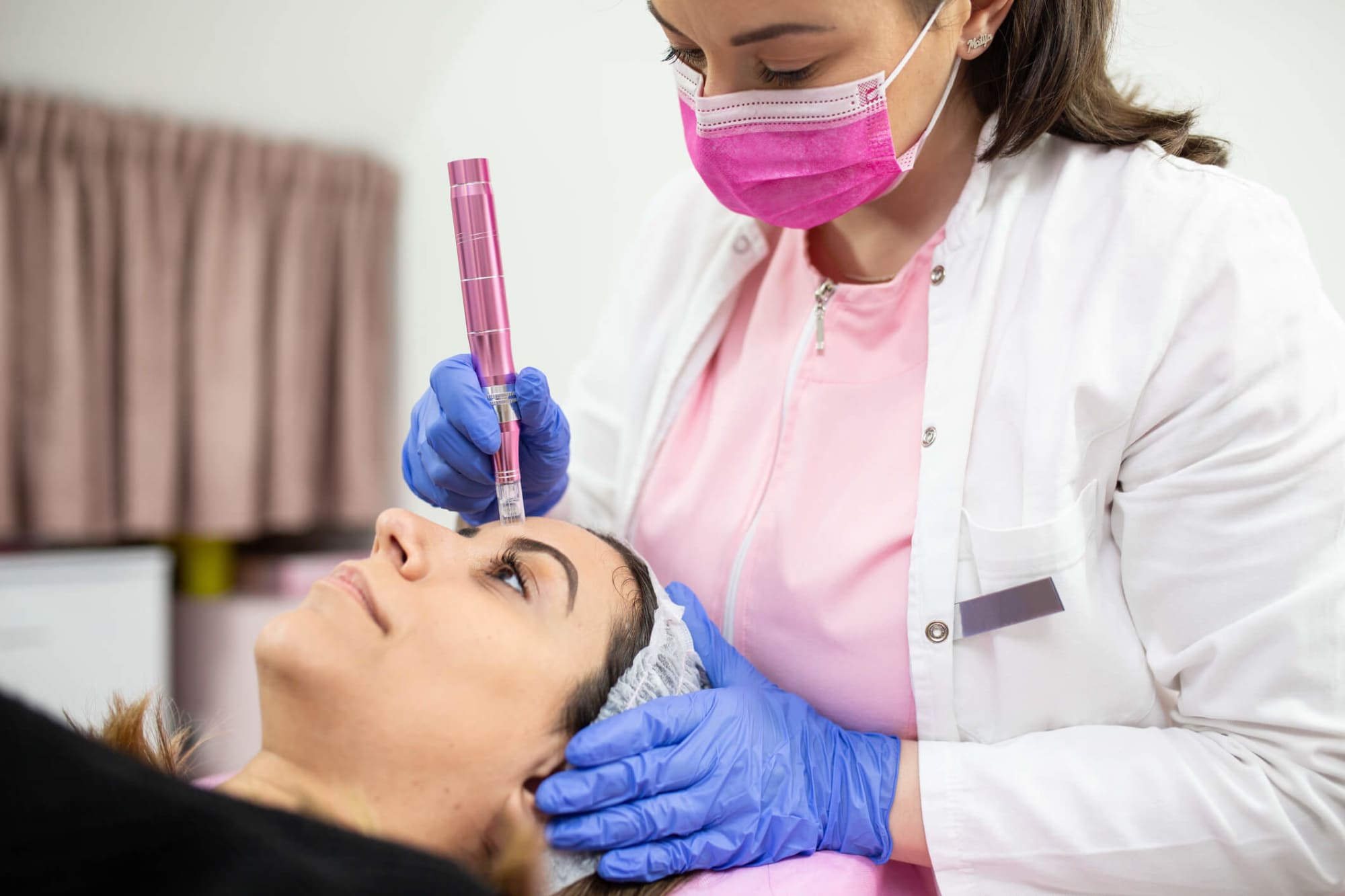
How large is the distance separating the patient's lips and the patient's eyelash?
14 cm

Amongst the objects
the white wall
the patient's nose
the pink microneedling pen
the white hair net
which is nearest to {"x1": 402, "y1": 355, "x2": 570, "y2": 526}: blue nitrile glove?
the pink microneedling pen

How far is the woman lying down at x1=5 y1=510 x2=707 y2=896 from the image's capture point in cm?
95

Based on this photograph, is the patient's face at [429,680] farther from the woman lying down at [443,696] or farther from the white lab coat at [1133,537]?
the white lab coat at [1133,537]

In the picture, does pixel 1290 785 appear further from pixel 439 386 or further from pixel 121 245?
pixel 121 245

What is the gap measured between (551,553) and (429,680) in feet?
0.69

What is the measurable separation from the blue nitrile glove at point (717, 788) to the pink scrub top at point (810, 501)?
0.04 m

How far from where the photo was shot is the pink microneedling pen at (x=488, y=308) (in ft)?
3.60

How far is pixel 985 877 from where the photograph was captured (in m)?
1.01

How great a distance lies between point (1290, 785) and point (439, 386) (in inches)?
39.8

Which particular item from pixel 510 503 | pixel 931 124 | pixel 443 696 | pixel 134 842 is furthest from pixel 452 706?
pixel 931 124

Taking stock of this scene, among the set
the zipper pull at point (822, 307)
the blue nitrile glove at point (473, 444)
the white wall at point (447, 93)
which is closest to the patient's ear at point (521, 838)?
the blue nitrile glove at point (473, 444)

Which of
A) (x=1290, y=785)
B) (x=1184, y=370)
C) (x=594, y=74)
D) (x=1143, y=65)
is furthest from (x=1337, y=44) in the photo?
(x=594, y=74)

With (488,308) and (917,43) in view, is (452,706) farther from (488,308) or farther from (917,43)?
(917,43)

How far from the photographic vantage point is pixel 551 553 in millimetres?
1118
